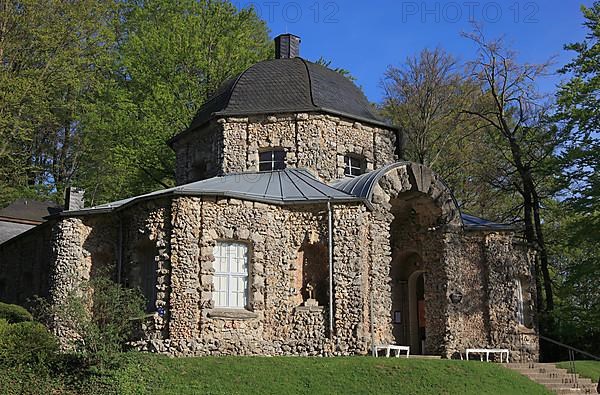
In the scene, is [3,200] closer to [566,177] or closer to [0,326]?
[0,326]

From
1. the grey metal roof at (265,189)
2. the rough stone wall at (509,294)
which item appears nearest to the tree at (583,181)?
the rough stone wall at (509,294)

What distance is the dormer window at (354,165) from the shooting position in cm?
2495

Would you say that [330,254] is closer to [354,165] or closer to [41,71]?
[354,165]

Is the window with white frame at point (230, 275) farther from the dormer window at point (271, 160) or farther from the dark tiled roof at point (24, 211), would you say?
the dark tiled roof at point (24, 211)

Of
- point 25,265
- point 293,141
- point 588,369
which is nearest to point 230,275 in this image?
point 293,141

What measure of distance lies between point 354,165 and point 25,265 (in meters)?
13.9

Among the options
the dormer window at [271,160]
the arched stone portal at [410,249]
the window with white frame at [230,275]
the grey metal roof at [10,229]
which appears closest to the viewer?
the window with white frame at [230,275]

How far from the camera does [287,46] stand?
28.8m

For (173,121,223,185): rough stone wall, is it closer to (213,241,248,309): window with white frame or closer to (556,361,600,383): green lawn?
(213,241,248,309): window with white frame

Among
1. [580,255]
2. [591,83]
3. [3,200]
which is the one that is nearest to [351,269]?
[591,83]

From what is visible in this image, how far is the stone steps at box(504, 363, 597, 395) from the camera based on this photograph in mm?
18188

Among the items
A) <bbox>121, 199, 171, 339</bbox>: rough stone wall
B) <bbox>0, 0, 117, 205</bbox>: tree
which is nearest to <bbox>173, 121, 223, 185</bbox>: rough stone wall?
<bbox>121, 199, 171, 339</bbox>: rough stone wall

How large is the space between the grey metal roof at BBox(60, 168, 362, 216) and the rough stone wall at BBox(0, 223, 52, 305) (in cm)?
511

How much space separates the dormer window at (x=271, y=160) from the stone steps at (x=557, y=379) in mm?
9937
